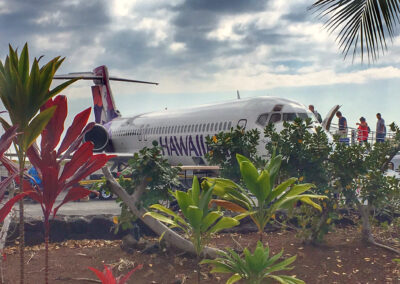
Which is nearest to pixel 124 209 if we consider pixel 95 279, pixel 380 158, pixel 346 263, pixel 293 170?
pixel 95 279

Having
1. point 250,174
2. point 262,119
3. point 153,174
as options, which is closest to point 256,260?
point 250,174

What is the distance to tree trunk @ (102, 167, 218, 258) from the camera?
7.60 m

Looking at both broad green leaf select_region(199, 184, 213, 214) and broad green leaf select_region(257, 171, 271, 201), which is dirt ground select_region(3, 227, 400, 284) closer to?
broad green leaf select_region(257, 171, 271, 201)

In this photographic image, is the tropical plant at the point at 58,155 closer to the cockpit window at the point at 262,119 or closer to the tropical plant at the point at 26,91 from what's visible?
the tropical plant at the point at 26,91

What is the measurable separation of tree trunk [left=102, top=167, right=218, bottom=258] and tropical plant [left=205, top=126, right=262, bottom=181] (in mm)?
1524

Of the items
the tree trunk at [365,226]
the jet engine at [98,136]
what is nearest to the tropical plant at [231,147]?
the tree trunk at [365,226]

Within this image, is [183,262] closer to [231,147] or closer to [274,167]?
[231,147]

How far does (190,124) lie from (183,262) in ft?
46.0

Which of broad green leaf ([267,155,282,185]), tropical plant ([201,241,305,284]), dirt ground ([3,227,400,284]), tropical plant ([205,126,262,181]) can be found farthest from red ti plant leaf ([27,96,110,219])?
tropical plant ([205,126,262,181])

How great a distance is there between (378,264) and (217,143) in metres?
3.28

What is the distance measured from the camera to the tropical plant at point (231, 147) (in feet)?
28.7

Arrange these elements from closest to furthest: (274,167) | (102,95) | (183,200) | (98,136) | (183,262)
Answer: (183,200)
(274,167)
(183,262)
(98,136)
(102,95)

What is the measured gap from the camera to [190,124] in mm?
21219

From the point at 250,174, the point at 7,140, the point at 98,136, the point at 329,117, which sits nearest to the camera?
the point at 7,140
